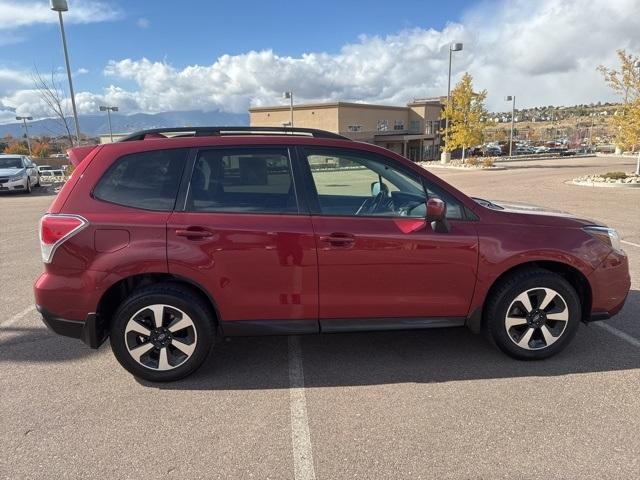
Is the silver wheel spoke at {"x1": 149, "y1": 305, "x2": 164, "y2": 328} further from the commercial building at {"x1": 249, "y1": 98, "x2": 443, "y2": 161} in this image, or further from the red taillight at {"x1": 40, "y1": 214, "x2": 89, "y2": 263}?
the commercial building at {"x1": 249, "y1": 98, "x2": 443, "y2": 161}

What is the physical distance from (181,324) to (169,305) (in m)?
0.17

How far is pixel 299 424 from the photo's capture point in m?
2.75

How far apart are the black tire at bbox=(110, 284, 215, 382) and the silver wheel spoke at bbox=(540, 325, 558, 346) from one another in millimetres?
2563

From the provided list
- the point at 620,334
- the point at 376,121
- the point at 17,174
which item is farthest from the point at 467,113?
the point at 620,334

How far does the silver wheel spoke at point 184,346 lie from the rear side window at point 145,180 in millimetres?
980

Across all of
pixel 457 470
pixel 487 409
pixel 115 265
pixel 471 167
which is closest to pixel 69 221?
pixel 115 265

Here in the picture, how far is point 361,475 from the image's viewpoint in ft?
7.57

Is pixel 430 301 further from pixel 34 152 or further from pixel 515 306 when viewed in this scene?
pixel 34 152

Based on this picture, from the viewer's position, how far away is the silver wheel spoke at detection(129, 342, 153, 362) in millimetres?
3178

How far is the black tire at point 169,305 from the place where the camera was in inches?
122

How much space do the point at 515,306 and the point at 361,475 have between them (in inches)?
72.0

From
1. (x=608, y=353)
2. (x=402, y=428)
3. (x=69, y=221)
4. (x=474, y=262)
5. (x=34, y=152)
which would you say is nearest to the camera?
(x=402, y=428)

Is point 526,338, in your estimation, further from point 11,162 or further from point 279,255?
point 11,162

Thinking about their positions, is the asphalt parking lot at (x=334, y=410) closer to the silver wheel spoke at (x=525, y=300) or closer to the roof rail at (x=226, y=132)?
the silver wheel spoke at (x=525, y=300)
